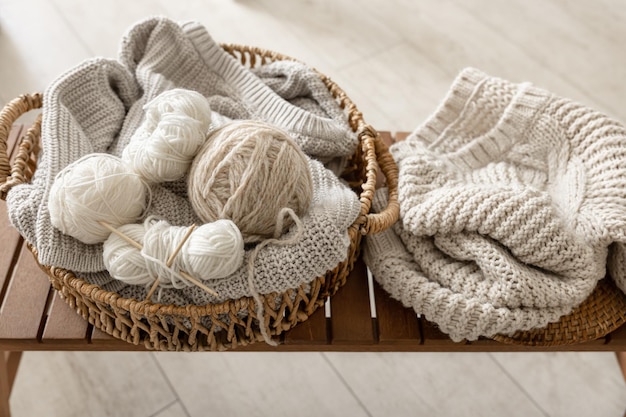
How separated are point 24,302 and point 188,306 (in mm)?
299

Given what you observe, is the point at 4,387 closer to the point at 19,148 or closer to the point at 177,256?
the point at 19,148

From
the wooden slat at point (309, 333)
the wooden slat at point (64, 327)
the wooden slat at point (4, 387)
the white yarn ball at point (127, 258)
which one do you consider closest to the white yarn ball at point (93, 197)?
the white yarn ball at point (127, 258)

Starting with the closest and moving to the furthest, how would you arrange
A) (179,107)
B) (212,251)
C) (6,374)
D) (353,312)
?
(212,251) < (179,107) < (353,312) < (6,374)

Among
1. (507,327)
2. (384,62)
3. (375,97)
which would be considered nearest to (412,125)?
(375,97)

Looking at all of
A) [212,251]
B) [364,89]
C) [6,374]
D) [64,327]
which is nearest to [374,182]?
[212,251]

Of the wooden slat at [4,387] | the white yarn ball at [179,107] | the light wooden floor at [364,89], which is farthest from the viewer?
the light wooden floor at [364,89]

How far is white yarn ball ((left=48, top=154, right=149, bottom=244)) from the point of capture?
2.23 ft

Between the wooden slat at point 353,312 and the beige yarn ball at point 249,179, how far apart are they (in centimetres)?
18

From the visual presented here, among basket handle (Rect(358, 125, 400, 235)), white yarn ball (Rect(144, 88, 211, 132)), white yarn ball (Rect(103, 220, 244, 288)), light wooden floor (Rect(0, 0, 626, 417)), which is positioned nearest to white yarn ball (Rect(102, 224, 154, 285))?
white yarn ball (Rect(103, 220, 244, 288))

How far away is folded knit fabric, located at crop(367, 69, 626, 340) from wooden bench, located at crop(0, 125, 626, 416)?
49mm

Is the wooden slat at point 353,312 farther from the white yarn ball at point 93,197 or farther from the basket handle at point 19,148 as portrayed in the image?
the basket handle at point 19,148

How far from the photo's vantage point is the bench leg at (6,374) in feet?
3.15

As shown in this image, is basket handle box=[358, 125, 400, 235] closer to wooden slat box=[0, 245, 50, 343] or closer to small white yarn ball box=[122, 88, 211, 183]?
small white yarn ball box=[122, 88, 211, 183]

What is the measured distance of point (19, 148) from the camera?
84 cm
